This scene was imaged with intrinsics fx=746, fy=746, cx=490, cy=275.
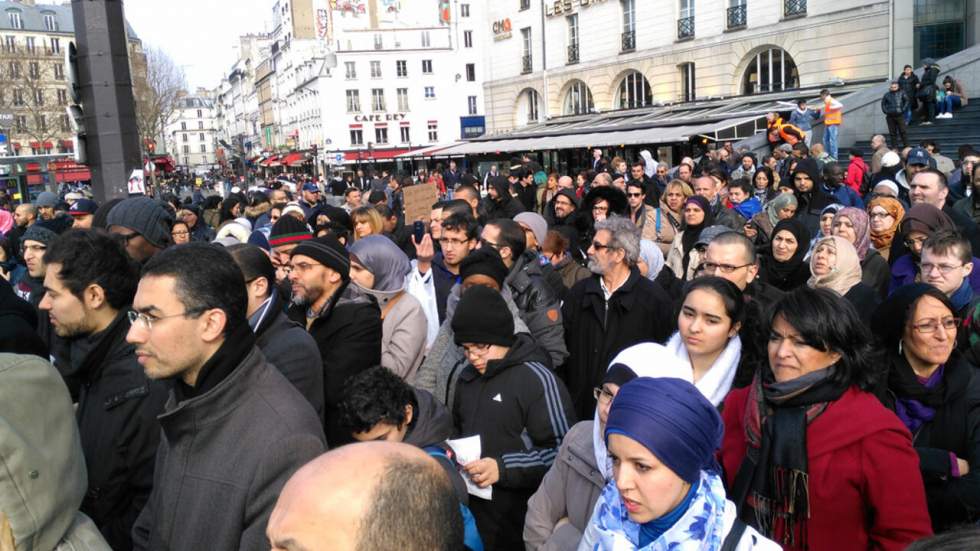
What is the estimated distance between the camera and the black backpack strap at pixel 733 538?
227cm

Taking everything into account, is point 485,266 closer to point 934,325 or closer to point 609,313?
point 609,313

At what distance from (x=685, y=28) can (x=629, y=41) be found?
12.0 feet

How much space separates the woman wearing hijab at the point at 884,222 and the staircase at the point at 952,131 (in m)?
12.0

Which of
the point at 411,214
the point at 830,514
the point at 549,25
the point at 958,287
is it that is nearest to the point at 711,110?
the point at 549,25

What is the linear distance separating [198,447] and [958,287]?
4289mm

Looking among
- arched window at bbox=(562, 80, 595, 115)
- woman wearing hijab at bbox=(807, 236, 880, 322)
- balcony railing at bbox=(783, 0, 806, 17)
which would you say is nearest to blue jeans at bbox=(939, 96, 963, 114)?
balcony railing at bbox=(783, 0, 806, 17)

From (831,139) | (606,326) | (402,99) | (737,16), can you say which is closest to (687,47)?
(737,16)

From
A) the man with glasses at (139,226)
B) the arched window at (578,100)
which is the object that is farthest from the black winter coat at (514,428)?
the arched window at (578,100)

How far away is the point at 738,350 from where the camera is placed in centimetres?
379

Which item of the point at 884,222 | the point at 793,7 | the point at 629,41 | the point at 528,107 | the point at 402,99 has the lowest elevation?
the point at 884,222

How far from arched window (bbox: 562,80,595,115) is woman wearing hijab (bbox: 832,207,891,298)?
34760 mm

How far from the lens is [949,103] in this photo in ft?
59.3

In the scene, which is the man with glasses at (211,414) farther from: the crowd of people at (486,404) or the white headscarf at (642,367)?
the white headscarf at (642,367)

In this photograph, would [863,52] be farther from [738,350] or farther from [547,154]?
[738,350]
